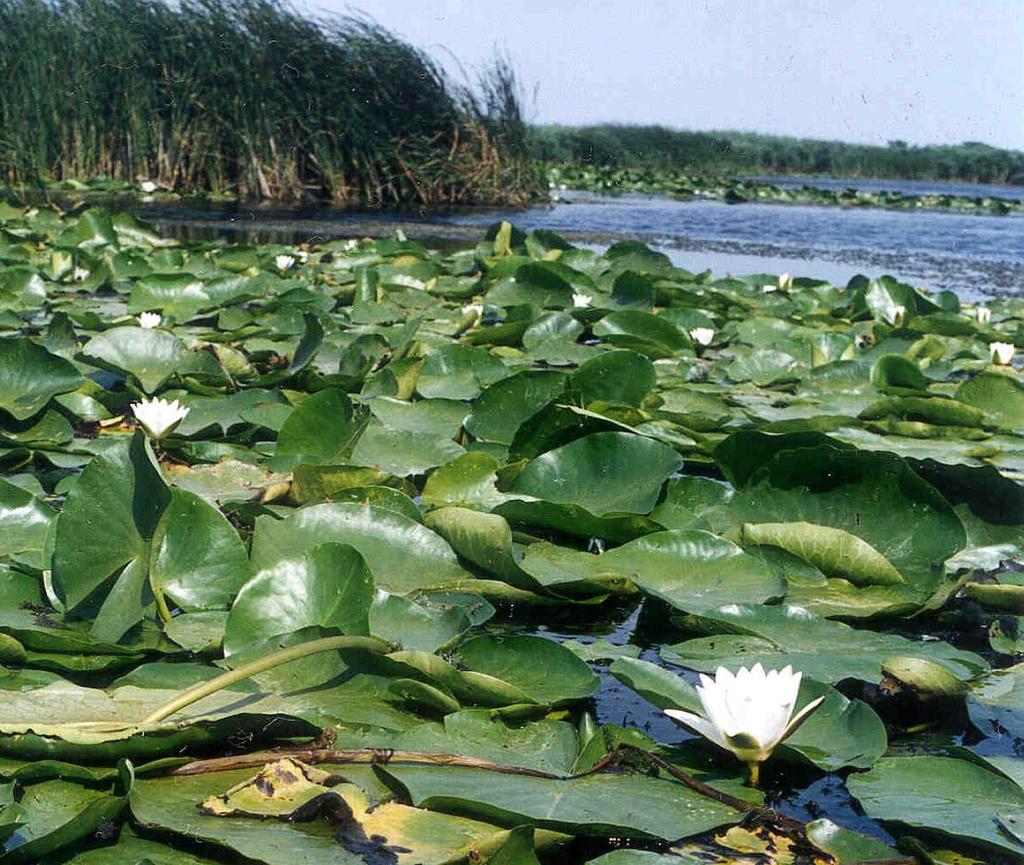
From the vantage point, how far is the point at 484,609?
1.41 meters

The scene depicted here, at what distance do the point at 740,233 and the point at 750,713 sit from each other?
9.26m

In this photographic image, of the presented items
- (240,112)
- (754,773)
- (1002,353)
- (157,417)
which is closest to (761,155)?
(240,112)

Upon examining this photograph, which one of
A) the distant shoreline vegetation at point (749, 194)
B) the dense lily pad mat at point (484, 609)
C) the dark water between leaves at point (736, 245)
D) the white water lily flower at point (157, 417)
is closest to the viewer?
the dense lily pad mat at point (484, 609)

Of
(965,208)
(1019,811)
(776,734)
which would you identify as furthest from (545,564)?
(965,208)

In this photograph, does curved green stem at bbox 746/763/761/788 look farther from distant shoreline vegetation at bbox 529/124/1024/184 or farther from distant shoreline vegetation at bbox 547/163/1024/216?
distant shoreline vegetation at bbox 529/124/1024/184

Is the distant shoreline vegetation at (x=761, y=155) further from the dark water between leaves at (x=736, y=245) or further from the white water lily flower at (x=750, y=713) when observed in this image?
the white water lily flower at (x=750, y=713)

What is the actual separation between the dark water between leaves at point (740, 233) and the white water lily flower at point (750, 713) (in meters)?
5.25

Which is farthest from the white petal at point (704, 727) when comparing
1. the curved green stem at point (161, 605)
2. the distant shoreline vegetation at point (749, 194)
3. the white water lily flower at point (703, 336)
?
the distant shoreline vegetation at point (749, 194)

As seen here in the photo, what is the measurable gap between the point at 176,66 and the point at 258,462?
939cm

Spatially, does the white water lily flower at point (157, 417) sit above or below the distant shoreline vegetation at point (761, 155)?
below

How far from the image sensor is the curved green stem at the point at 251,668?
105 cm

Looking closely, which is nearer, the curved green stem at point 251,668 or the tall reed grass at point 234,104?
the curved green stem at point 251,668

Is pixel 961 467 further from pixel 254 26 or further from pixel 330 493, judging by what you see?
pixel 254 26

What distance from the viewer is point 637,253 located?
4.92m
